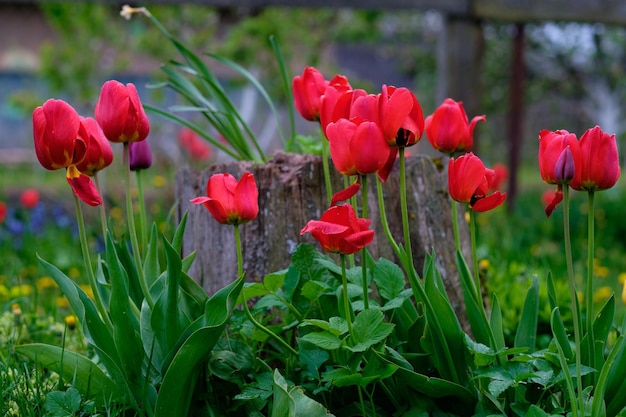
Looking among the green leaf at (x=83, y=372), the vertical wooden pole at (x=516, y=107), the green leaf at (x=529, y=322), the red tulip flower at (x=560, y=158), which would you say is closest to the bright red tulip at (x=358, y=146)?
the red tulip flower at (x=560, y=158)

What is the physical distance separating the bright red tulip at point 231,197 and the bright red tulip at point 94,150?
191 millimetres

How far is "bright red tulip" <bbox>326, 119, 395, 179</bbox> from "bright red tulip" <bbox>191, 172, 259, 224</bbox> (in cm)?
18

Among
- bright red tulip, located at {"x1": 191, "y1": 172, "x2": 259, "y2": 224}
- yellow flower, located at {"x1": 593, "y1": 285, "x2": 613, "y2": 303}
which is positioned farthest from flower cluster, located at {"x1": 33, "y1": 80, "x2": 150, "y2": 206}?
yellow flower, located at {"x1": 593, "y1": 285, "x2": 613, "y2": 303}

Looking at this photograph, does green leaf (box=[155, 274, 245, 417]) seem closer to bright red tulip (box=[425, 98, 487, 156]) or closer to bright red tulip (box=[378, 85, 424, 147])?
bright red tulip (box=[378, 85, 424, 147])

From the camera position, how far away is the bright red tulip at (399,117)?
112 cm

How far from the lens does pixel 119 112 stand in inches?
48.0

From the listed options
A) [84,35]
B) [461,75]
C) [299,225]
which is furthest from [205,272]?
[84,35]

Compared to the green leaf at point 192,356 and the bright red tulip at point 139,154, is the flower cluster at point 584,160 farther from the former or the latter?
the bright red tulip at point 139,154

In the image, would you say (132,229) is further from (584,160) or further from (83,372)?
(584,160)

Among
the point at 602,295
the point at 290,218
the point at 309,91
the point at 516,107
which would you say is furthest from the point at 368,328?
the point at 516,107

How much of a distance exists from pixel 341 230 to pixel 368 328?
8.2 inches

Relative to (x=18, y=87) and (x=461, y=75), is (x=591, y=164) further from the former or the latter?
(x=18, y=87)

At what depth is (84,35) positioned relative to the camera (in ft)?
21.6

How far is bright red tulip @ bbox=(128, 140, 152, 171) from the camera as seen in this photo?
1497 mm
